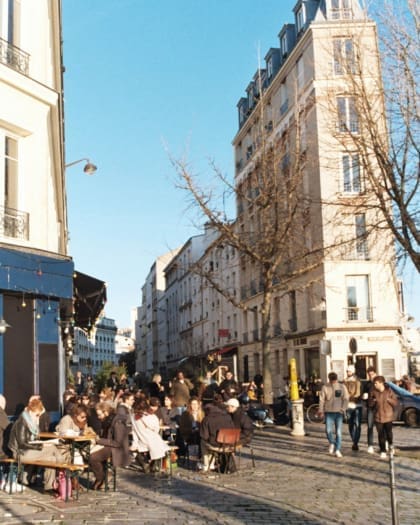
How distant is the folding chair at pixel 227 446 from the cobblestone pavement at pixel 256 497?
0.30m

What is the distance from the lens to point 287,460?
13398mm

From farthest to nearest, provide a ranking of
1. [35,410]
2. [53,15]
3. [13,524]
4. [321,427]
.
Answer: [321,427] → [53,15] → [35,410] → [13,524]

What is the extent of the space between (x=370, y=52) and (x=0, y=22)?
791 cm

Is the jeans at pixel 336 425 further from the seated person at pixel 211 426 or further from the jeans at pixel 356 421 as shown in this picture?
the seated person at pixel 211 426

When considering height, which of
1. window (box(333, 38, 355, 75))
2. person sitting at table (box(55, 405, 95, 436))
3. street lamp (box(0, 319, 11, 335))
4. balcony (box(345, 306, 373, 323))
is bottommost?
person sitting at table (box(55, 405, 95, 436))

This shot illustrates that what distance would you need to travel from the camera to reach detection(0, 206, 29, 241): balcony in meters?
13.9

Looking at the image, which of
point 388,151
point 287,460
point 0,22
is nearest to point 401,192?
point 388,151

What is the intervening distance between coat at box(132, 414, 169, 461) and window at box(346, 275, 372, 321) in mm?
26321

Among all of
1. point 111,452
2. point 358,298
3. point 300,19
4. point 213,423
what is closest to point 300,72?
point 300,19

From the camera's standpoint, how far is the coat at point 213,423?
1197 centimetres

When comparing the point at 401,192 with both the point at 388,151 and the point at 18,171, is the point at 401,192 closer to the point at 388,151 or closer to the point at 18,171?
the point at 388,151

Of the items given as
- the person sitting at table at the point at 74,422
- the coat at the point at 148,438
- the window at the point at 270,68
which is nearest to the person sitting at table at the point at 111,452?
the person sitting at table at the point at 74,422

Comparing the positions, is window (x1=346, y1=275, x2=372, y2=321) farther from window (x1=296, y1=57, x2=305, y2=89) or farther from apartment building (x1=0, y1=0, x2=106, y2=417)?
apartment building (x1=0, y1=0, x2=106, y2=417)

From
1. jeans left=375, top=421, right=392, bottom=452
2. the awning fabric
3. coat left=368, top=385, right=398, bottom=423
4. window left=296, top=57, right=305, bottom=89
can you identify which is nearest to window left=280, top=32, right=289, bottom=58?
window left=296, top=57, right=305, bottom=89
